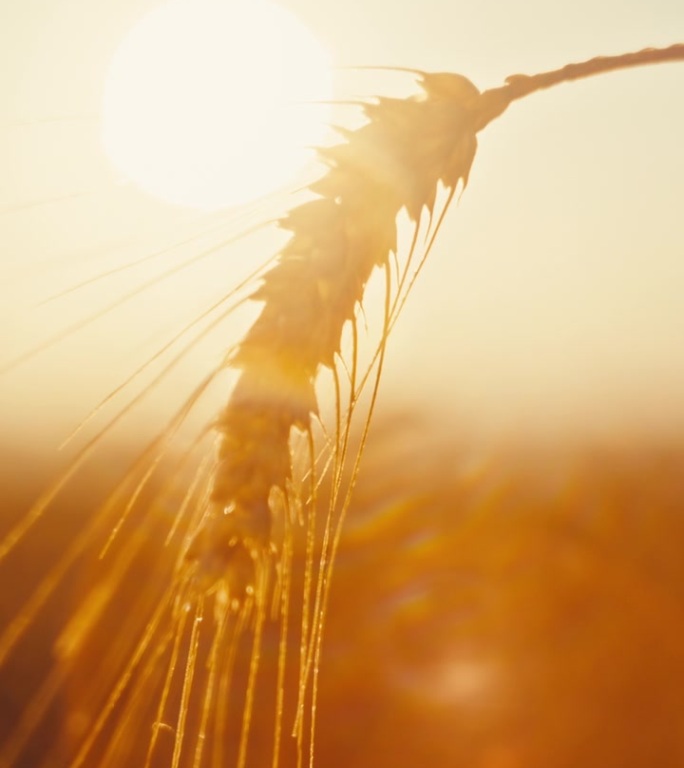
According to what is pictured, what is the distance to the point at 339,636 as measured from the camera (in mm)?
4105

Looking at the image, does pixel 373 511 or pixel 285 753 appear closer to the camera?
pixel 285 753

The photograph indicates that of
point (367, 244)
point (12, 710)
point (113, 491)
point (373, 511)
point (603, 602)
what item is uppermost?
point (373, 511)

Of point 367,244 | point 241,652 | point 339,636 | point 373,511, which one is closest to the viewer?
point 367,244

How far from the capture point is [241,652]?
3799 mm

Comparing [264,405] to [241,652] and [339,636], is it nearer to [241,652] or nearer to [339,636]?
[241,652]

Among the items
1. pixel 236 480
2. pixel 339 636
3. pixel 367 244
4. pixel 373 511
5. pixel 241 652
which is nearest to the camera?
pixel 236 480

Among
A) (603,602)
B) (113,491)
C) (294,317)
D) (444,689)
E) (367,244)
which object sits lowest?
(113,491)

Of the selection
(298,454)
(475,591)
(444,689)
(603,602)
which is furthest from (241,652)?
(298,454)

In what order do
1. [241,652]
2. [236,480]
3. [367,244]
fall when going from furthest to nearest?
[241,652] < [367,244] < [236,480]

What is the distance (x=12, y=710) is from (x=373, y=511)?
2.14 metres

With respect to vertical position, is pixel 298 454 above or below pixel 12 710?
below

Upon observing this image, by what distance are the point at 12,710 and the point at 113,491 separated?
153 inches

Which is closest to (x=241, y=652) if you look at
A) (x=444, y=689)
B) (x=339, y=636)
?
(x=339, y=636)

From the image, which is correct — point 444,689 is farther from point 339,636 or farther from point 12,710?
point 12,710
